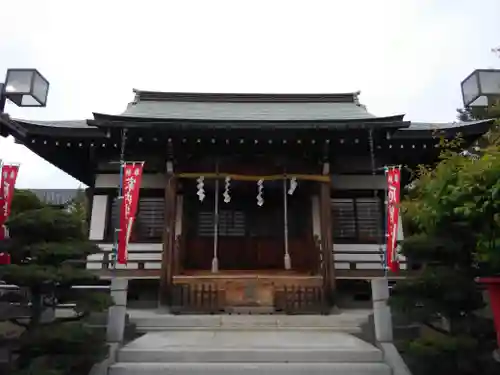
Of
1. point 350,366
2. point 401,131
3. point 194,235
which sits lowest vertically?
point 350,366

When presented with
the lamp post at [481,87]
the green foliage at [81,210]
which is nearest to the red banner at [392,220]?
the lamp post at [481,87]

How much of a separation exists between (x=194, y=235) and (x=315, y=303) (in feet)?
13.4

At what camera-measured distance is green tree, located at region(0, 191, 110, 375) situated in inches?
201

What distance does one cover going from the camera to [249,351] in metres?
6.21

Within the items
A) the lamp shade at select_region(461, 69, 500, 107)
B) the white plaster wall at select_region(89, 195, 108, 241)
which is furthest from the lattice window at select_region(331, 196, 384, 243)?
the white plaster wall at select_region(89, 195, 108, 241)

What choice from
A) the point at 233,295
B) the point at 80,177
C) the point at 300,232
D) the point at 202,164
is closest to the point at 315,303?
the point at 233,295

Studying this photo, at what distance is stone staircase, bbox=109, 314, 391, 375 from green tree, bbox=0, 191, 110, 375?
786mm

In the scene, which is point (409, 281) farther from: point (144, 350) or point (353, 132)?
point (353, 132)

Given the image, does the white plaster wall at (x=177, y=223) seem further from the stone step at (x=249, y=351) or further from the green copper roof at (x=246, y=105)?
the stone step at (x=249, y=351)

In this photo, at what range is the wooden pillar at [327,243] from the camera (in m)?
9.82

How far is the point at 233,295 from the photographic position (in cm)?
966

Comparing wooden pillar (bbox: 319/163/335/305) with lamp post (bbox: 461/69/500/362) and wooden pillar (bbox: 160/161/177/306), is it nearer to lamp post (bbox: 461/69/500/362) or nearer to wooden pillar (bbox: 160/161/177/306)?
wooden pillar (bbox: 160/161/177/306)

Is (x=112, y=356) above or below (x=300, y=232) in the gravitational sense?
below

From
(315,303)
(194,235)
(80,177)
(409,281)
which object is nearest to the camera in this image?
(409,281)
